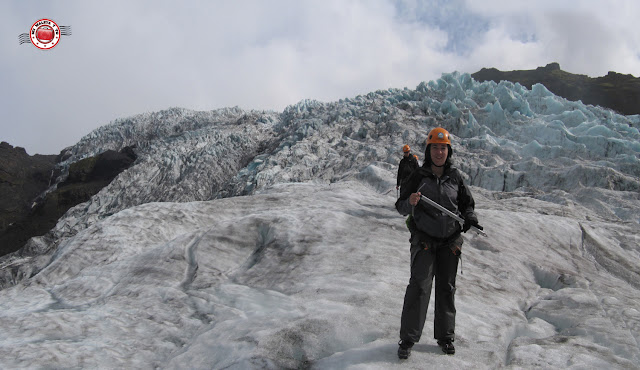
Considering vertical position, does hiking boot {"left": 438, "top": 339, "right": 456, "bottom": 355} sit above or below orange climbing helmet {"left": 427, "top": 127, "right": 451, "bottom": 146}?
below

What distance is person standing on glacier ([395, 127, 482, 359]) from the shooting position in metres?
3.56

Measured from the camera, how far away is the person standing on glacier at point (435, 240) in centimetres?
356

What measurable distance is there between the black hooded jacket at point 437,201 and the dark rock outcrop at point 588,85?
288 ft

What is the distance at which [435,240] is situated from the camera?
3686mm

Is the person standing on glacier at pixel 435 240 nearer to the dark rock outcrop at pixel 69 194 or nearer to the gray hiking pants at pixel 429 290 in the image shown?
the gray hiking pants at pixel 429 290

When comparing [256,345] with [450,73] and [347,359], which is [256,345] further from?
[450,73]

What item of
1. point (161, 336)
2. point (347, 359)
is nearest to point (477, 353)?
point (347, 359)

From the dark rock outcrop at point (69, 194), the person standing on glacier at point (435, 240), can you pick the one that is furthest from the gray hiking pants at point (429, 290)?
the dark rock outcrop at point (69, 194)

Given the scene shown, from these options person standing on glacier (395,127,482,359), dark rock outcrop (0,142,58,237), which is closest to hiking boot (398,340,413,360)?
person standing on glacier (395,127,482,359)

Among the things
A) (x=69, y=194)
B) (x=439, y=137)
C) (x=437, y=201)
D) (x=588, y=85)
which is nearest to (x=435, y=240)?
(x=437, y=201)

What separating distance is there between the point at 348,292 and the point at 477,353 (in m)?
1.73

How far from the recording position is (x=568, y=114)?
37469 mm

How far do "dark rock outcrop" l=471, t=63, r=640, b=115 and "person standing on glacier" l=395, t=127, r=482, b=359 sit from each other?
87982mm

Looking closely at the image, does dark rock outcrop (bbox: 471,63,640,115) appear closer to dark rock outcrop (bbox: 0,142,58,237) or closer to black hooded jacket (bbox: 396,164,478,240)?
black hooded jacket (bbox: 396,164,478,240)
